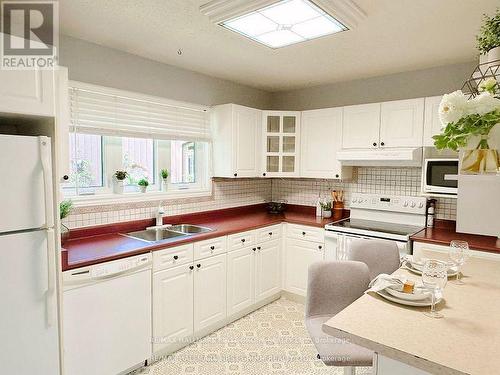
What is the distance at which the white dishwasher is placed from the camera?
1.94 m

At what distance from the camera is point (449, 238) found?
8.78 feet

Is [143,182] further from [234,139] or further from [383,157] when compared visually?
[383,157]

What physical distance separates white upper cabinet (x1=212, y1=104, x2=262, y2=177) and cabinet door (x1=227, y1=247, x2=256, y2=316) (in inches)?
34.1

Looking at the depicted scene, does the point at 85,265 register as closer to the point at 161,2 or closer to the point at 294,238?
the point at 161,2

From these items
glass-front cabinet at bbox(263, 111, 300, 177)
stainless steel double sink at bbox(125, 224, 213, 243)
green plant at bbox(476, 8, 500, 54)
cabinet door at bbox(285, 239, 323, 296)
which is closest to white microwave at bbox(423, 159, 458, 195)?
cabinet door at bbox(285, 239, 323, 296)

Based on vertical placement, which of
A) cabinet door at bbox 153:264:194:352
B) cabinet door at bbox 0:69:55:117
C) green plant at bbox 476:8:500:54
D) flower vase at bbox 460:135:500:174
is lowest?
cabinet door at bbox 153:264:194:352

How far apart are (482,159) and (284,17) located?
56.0 inches

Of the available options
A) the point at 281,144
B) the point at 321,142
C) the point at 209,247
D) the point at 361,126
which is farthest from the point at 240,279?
the point at 361,126

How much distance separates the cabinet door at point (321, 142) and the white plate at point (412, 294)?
208cm

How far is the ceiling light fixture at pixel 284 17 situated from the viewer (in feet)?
5.92

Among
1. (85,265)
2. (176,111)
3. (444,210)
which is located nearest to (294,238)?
(444,210)

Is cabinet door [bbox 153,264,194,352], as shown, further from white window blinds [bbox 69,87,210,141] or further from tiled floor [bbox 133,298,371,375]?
white window blinds [bbox 69,87,210,141]

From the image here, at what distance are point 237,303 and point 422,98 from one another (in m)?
2.54

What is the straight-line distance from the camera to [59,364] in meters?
1.84
